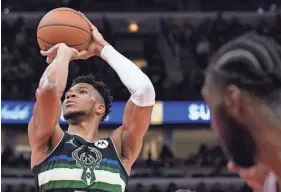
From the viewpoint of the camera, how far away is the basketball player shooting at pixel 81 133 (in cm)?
338

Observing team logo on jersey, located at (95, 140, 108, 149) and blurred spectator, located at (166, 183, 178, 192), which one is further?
blurred spectator, located at (166, 183, 178, 192)

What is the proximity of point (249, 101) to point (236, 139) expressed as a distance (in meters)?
0.09

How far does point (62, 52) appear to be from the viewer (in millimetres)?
3562

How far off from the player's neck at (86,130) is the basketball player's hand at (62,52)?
1.44 feet

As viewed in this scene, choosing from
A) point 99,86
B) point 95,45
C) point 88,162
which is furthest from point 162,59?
point 88,162

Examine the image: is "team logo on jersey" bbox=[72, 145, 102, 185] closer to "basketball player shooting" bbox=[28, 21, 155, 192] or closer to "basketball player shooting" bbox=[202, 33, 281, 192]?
"basketball player shooting" bbox=[28, 21, 155, 192]

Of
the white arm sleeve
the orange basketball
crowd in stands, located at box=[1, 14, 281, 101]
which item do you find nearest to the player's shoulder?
the white arm sleeve

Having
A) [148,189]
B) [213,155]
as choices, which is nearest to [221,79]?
[148,189]

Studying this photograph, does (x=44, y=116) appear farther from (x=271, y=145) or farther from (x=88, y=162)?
(x=271, y=145)

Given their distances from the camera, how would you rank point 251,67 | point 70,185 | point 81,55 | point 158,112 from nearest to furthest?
point 251,67 < point 70,185 < point 81,55 < point 158,112

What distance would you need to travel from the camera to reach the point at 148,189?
12570mm

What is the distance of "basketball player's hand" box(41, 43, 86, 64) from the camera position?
3.56 m

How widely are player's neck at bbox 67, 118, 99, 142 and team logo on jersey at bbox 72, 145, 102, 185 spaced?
19cm

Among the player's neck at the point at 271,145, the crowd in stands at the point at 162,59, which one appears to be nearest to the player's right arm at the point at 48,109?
the player's neck at the point at 271,145
